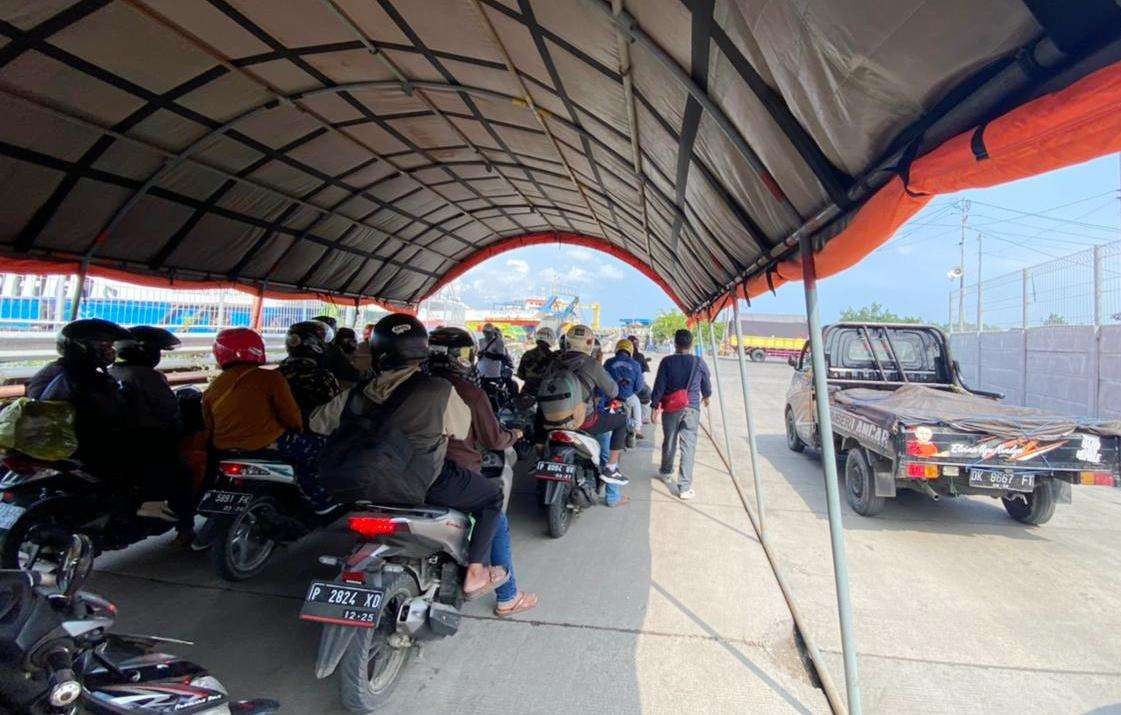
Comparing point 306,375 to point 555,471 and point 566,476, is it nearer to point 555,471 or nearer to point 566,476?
point 555,471

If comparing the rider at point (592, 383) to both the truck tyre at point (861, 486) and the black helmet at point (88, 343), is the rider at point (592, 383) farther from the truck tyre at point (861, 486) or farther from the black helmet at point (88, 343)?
the black helmet at point (88, 343)

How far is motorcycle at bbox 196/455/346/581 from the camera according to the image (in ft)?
12.4

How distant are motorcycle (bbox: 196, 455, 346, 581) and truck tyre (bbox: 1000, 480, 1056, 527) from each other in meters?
6.07

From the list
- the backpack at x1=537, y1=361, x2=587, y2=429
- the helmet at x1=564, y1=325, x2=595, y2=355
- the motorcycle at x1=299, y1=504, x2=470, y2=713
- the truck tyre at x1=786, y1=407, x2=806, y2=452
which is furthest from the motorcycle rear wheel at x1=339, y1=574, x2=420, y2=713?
the truck tyre at x1=786, y1=407, x2=806, y2=452

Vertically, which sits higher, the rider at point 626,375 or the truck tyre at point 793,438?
the rider at point 626,375

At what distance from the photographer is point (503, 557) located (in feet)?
11.7

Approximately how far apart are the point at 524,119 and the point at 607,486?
3693 millimetres

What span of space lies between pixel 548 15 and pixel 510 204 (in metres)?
7.19

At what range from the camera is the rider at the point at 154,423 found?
157 inches

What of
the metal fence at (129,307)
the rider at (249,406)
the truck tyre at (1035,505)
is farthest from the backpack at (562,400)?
the metal fence at (129,307)

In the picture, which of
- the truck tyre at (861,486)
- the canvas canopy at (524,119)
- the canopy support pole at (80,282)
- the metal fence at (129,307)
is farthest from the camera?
the metal fence at (129,307)

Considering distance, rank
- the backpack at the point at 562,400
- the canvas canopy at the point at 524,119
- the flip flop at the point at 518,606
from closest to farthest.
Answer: the canvas canopy at the point at 524,119
the flip flop at the point at 518,606
the backpack at the point at 562,400

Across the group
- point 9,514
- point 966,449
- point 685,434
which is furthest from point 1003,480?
point 9,514

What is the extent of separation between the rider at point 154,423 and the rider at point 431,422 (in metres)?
1.59
